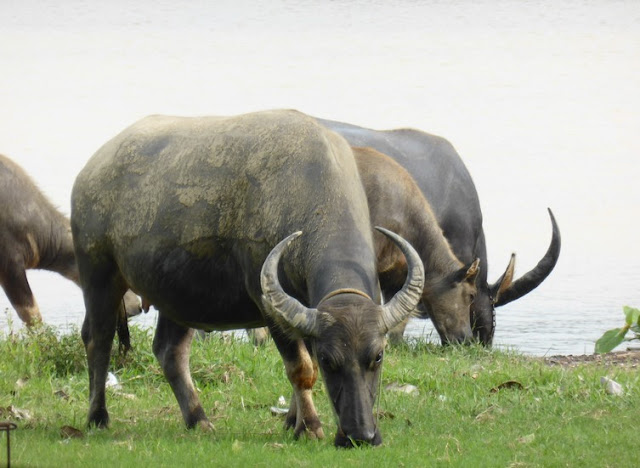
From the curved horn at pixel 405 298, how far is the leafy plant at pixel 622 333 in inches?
54.4

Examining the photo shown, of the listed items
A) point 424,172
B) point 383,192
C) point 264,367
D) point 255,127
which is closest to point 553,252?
point 424,172

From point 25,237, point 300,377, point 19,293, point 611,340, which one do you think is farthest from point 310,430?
point 25,237

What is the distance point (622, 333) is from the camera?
658cm

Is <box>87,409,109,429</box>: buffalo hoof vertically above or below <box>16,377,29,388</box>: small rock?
above

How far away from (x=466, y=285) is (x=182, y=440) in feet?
12.6

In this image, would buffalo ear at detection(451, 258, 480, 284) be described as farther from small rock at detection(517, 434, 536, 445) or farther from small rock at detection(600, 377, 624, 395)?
small rock at detection(517, 434, 536, 445)

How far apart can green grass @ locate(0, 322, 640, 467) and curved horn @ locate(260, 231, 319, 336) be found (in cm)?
66

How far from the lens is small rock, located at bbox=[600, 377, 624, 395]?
24.0 ft

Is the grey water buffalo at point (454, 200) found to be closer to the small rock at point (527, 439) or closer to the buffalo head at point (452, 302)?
the buffalo head at point (452, 302)

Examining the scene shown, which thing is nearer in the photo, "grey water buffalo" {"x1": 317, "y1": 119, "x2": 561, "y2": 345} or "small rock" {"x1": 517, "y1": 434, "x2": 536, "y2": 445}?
"small rock" {"x1": 517, "y1": 434, "x2": 536, "y2": 445}

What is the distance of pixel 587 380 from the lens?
25.4 ft

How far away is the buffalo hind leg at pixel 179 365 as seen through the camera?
6.87 m

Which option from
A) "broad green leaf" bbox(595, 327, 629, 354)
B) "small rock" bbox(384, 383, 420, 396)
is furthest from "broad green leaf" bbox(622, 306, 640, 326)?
"small rock" bbox(384, 383, 420, 396)

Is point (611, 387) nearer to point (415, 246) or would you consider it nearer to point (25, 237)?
point (415, 246)
